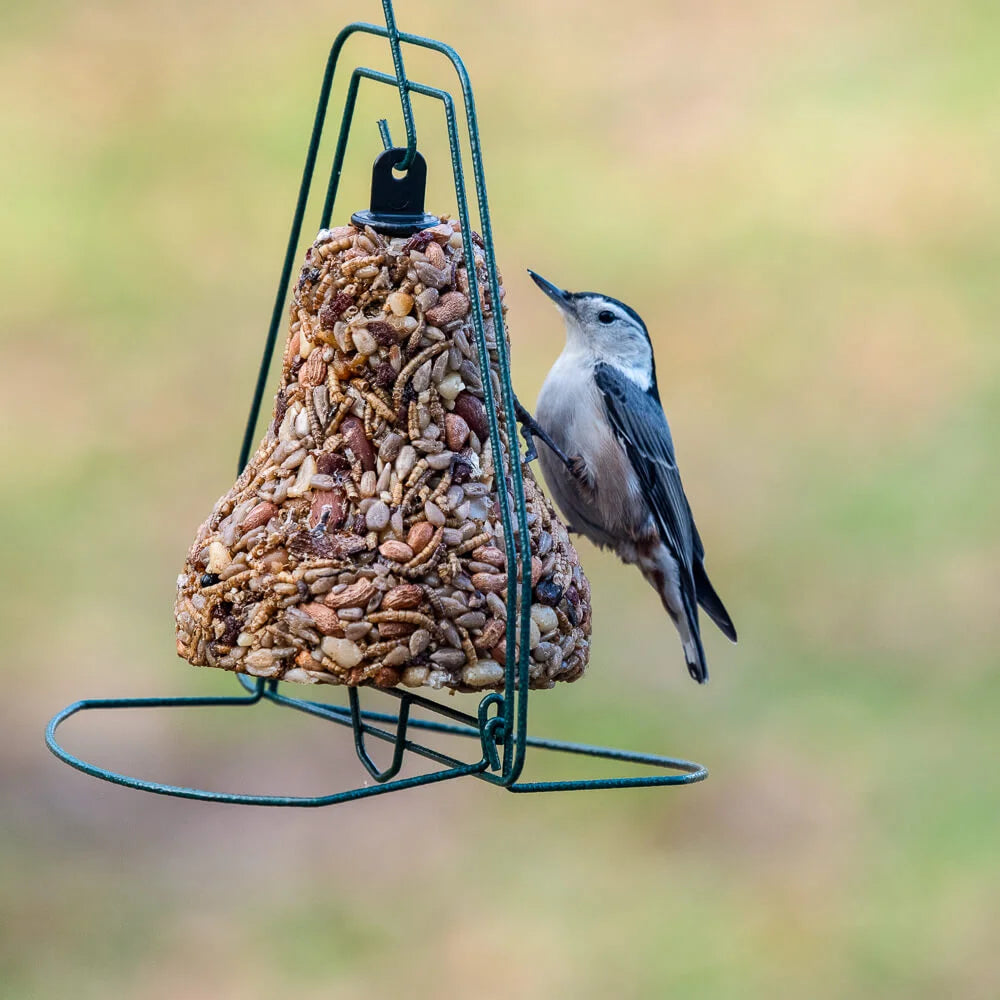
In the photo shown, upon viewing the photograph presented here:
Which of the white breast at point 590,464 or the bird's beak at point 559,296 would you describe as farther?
the bird's beak at point 559,296

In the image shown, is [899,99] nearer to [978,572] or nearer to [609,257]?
[609,257]

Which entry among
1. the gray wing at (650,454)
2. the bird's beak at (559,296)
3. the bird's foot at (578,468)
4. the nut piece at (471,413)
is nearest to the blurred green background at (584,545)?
the gray wing at (650,454)

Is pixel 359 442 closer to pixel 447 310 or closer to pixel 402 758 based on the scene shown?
pixel 447 310

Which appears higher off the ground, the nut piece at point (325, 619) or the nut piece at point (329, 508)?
the nut piece at point (329, 508)

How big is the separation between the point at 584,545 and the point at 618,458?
385 centimetres

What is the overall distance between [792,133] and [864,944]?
22.3 feet

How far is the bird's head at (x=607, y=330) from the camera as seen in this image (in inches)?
211

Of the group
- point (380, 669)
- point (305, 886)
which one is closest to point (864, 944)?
point (305, 886)

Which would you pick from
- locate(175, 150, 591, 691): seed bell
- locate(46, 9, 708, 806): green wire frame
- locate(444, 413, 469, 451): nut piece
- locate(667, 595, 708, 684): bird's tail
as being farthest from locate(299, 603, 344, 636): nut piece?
locate(667, 595, 708, 684): bird's tail

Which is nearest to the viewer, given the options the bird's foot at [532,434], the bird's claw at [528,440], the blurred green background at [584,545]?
the bird's foot at [532,434]

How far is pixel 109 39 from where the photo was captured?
12.3 metres

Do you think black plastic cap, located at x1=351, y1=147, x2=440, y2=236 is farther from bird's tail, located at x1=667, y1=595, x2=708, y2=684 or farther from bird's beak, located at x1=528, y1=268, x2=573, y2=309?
bird's tail, located at x1=667, y1=595, x2=708, y2=684

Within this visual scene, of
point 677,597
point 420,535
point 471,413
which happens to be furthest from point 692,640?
point 420,535

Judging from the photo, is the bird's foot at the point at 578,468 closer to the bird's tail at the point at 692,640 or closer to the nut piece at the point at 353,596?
the bird's tail at the point at 692,640
